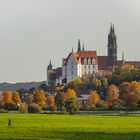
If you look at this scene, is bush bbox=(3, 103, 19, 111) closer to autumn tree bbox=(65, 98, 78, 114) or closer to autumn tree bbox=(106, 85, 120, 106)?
autumn tree bbox=(65, 98, 78, 114)

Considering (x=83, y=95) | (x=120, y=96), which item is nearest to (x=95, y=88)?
(x=83, y=95)

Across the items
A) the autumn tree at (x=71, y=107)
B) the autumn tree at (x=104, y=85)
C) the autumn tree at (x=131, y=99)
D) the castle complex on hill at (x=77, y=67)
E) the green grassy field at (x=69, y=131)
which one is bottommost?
the green grassy field at (x=69, y=131)

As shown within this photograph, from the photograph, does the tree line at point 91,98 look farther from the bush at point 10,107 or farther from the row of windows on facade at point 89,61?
the row of windows on facade at point 89,61

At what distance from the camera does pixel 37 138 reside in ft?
93.8

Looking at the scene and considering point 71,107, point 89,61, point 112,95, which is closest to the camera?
point 71,107

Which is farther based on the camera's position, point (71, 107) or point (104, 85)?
point (104, 85)

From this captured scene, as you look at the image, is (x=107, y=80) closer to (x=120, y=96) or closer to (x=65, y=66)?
(x=120, y=96)

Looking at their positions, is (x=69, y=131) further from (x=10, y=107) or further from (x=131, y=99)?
(x=10, y=107)

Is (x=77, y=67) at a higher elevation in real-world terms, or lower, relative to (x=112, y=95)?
higher

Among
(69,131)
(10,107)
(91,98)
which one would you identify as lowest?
(69,131)

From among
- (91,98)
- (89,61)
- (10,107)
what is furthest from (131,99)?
(89,61)

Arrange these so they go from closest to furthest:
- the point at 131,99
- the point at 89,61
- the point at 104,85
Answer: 1. the point at 131,99
2. the point at 104,85
3. the point at 89,61

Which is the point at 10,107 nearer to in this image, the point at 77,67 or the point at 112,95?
the point at 112,95

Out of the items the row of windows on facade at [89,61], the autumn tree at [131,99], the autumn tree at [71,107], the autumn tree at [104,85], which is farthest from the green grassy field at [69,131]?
the row of windows on facade at [89,61]
